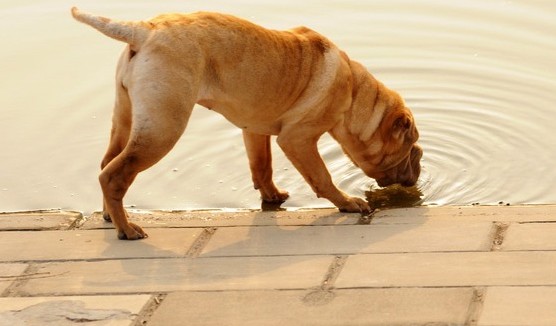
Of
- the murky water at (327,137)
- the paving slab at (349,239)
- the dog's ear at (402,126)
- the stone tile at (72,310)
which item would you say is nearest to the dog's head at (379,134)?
the dog's ear at (402,126)

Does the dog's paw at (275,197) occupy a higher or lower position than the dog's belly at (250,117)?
lower

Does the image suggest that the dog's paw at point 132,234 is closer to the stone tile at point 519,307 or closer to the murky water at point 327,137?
the murky water at point 327,137

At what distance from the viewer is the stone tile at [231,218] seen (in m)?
6.67

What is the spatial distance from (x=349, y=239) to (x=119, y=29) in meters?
1.67

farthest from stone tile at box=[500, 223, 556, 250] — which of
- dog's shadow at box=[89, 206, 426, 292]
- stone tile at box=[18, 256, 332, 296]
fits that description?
stone tile at box=[18, 256, 332, 296]

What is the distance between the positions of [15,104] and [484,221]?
452 cm

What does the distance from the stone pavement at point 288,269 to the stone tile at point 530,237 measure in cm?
1

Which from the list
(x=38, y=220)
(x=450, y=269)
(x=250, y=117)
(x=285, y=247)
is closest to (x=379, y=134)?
(x=250, y=117)

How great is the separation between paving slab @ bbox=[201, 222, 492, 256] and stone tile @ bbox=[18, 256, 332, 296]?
7.4 inches

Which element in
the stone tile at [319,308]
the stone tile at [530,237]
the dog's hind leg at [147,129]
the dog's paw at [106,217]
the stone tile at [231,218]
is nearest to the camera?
the stone tile at [319,308]

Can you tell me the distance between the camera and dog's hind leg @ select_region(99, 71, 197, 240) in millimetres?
6094

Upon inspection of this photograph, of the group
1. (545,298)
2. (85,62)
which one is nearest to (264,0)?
(85,62)

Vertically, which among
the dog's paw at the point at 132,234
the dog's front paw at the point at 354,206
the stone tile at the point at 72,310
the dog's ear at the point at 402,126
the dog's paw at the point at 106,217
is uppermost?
the dog's ear at the point at 402,126

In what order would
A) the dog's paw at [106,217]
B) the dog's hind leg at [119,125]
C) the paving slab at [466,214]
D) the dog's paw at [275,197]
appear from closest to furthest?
the paving slab at [466,214] → the dog's hind leg at [119,125] → the dog's paw at [106,217] → the dog's paw at [275,197]
